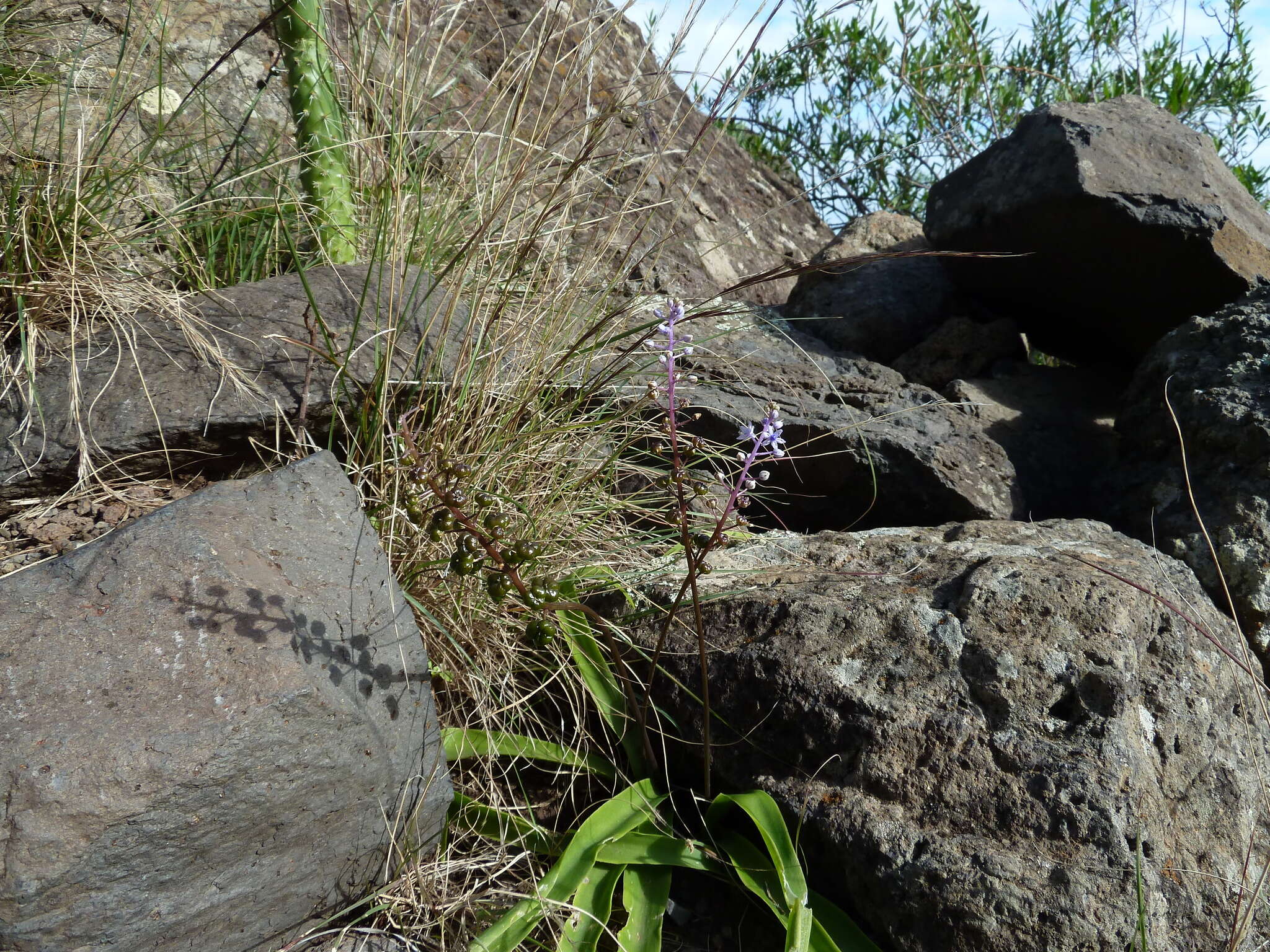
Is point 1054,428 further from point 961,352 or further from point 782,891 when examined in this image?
point 782,891

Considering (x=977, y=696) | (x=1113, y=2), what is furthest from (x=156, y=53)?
(x=1113, y=2)

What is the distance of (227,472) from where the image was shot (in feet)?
7.07

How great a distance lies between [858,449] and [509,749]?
4.23ft

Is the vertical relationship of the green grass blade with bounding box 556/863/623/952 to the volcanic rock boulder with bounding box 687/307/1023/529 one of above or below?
below

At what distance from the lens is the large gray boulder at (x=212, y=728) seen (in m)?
1.35

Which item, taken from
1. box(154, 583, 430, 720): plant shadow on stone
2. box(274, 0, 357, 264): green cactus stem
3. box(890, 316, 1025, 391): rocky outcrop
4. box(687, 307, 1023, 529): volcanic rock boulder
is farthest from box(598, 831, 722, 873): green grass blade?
box(890, 316, 1025, 391): rocky outcrop

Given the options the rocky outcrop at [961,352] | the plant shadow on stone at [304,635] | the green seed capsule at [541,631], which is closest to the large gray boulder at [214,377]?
the plant shadow on stone at [304,635]

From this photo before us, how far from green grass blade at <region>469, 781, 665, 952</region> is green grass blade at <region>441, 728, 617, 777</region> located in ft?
0.29

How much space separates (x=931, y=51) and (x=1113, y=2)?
1.30m

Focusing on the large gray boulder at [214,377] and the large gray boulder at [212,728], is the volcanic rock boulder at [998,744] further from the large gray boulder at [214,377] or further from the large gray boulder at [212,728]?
the large gray boulder at [214,377]

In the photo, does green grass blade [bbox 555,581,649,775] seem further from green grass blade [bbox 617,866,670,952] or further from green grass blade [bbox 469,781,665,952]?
green grass blade [bbox 617,866,670,952]

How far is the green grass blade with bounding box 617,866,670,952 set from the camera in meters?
1.68

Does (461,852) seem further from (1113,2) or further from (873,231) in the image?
(1113,2)

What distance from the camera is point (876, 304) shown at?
3531 millimetres
